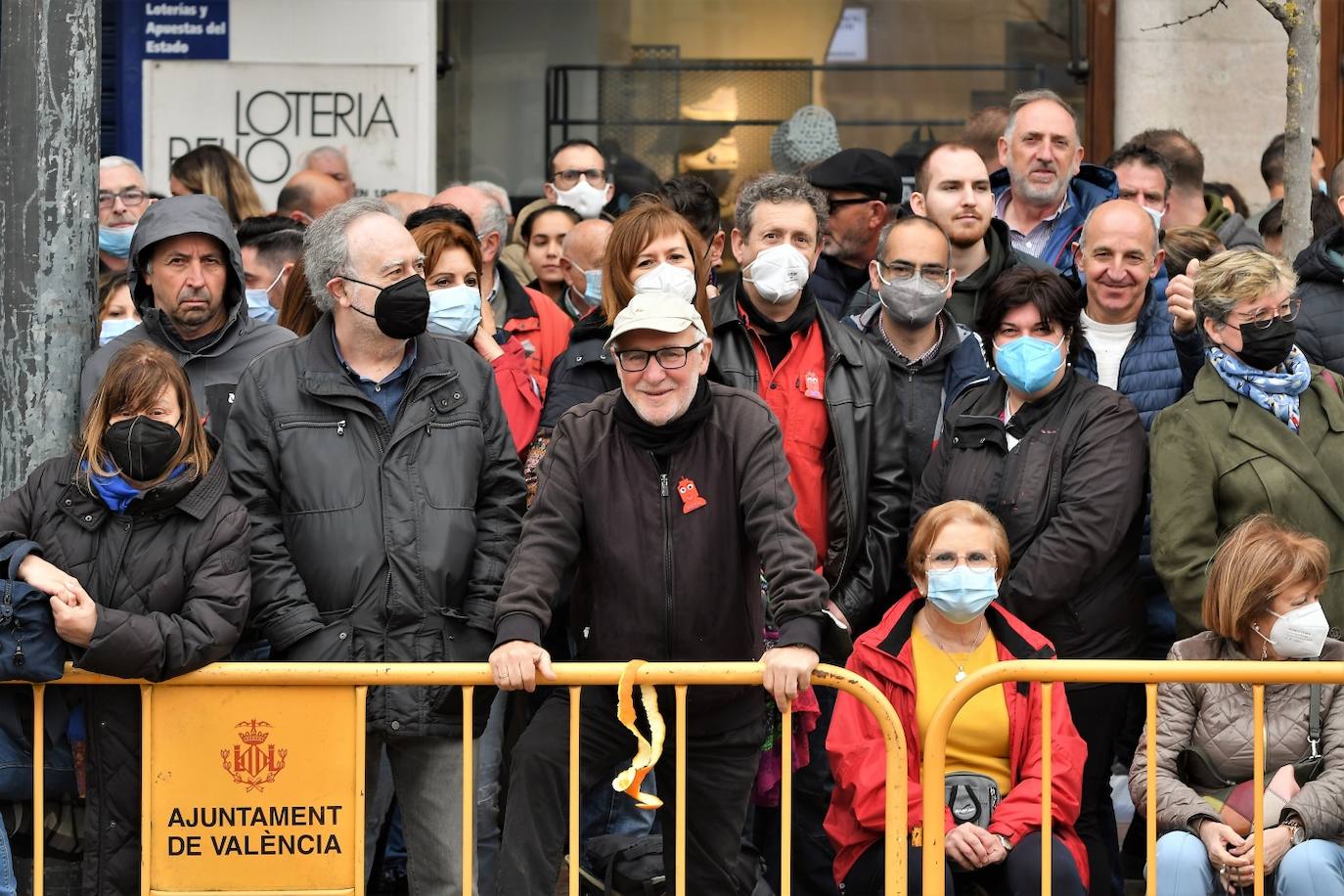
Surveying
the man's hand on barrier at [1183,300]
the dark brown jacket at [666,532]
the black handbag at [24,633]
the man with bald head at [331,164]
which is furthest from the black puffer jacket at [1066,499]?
the man with bald head at [331,164]

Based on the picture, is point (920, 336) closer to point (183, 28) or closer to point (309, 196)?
point (309, 196)

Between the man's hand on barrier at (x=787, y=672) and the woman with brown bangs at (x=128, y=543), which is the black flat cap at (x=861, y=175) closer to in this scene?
the man's hand on barrier at (x=787, y=672)

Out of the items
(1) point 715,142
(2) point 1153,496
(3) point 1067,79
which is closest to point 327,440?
(2) point 1153,496

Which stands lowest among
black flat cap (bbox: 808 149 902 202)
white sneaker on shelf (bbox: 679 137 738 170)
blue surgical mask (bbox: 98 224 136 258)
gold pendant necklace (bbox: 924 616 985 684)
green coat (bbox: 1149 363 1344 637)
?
gold pendant necklace (bbox: 924 616 985 684)

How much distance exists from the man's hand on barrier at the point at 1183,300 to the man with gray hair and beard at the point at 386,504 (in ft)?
7.23

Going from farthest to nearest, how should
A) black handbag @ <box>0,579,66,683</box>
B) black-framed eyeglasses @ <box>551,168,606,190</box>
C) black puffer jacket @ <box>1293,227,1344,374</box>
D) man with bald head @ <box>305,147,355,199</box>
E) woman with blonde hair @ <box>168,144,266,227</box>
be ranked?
man with bald head @ <box>305,147,355,199</box>
black-framed eyeglasses @ <box>551,168,606,190</box>
woman with blonde hair @ <box>168,144,266,227</box>
black puffer jacket @ <box>1293,227,1344,374</box>
black handbag @ <box>0,579,66,683</box>

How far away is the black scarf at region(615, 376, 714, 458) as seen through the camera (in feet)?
16.5

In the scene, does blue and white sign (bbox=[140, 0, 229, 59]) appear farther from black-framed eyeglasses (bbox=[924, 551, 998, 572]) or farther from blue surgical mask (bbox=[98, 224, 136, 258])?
black-framed eyeglasses (bbox=[924, 551, 998, 572])

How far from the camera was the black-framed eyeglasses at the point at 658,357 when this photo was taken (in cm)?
498

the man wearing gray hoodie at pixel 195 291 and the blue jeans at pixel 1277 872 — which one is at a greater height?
the man wearing gray hoodie at pixel 195 291

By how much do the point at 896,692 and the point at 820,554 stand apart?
60 cm

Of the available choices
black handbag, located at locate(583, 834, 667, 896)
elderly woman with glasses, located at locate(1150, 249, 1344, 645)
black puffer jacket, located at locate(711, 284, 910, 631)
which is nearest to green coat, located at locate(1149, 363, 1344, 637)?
elderly woman with glasses, located at locate(1150, 249, 1344, 645)

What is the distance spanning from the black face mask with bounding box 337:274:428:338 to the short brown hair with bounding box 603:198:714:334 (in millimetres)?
817

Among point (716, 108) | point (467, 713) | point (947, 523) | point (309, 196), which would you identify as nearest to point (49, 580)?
point (467, 713)
